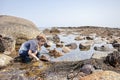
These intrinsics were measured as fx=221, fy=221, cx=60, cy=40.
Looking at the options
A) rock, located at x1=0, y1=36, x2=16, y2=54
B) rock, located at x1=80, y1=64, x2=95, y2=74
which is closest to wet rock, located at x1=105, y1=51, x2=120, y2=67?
rock, located at x1=80, y1=64, x2=95, y2=74

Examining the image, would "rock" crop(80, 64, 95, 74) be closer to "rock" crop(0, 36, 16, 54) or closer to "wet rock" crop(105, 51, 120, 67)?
"wet rock" crop(105, 51, 120, 67)

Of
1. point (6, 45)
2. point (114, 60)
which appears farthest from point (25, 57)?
point (114, 60)

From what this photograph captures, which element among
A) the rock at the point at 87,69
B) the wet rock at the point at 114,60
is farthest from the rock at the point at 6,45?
the wet rock at the point at 114,60

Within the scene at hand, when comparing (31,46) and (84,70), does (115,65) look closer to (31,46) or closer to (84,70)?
(84,70)

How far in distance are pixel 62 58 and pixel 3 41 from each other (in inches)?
141

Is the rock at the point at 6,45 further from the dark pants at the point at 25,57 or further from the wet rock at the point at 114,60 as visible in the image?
the wet rock at the point at 114,60

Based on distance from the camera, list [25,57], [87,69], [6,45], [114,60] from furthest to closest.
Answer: [6,45] < [25,57] < [114,60] < [87,69]

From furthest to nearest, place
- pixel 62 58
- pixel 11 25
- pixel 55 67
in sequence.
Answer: pixel 11 25, pixel 62 58, pixel 55 67

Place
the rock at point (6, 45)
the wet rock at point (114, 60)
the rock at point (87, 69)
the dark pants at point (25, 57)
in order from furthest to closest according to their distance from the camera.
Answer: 1. the rock at point (6, 45)
2. the dark pants at point (25, 57)
3. the wet rock at point (114, 60)
4. the rock at point (87, 69)

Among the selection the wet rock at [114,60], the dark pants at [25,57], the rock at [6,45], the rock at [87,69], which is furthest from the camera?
the rock at [6,45]

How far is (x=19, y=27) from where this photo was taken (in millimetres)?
16516

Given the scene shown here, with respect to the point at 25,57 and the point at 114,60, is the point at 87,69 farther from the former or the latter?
the point at 25,57

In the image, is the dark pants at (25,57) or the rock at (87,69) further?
the dark pants at (25,57)

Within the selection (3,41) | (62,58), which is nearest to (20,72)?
(62,58)
